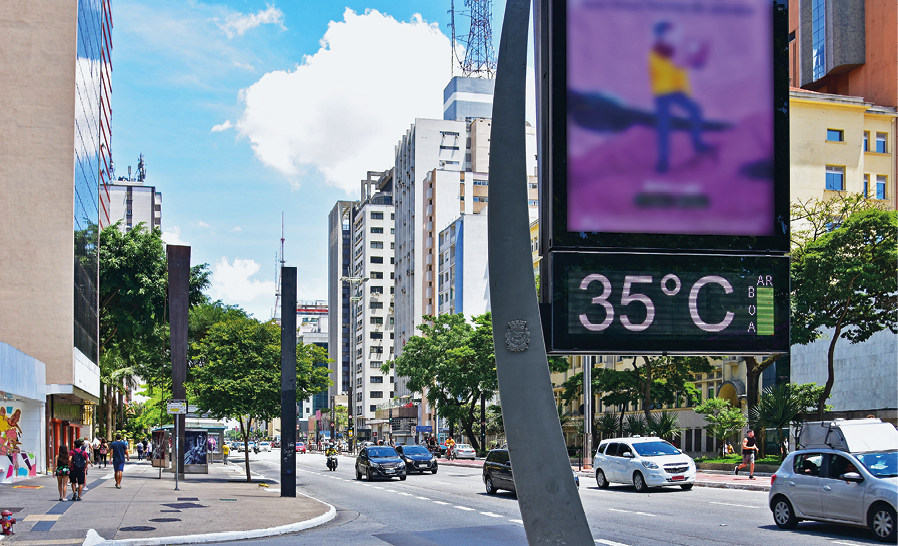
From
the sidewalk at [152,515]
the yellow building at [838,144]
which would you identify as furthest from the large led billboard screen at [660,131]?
the yellow building at [838,144]

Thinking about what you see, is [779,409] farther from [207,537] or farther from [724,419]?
[207,537]

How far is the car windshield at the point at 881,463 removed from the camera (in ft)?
53.2

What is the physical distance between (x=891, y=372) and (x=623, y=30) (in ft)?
124

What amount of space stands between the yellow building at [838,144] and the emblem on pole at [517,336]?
58849mm

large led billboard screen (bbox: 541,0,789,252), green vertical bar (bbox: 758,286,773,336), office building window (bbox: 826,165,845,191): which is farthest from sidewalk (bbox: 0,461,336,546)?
office building window (bbox: 826,165,845,191)

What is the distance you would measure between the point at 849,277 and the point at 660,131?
31888 millimetres

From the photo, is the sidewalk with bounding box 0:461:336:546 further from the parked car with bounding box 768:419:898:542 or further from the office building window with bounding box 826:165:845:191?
the office building window with bounding box 826:165:845:191

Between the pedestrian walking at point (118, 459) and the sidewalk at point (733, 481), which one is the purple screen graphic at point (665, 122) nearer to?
the sidewalk at point (733, 481)

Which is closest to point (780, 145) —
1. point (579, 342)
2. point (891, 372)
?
point (579, 342)

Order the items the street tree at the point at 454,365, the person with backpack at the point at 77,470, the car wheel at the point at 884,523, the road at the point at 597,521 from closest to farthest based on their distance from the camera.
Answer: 1. the car wheel at the point at 884,523
2. the road at the point at 597,521
3. the person with backpack at the point at 77,470
4. the street tree at the point at 454,365

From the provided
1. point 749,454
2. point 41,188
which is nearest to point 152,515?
point 749,454

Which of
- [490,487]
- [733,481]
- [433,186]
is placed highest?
[433,186]

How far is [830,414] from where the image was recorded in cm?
4403

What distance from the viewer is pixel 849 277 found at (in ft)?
121
